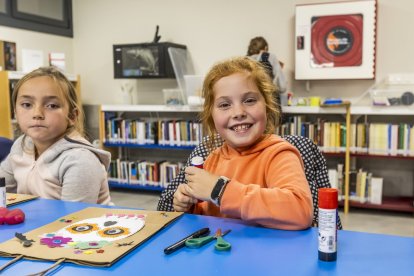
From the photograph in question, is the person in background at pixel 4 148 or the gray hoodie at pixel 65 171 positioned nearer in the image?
the gray hoodie at pixel 65 171

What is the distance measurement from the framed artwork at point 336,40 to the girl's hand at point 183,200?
3.33 m

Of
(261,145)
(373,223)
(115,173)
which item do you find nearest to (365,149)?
(373,223)

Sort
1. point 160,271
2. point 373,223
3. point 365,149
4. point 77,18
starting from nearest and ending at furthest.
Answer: point 160,271 → point 373,223 → point 365,149 → point 77,18

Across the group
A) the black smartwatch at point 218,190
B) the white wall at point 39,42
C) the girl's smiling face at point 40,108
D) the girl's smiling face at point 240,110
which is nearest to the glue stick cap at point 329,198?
the black smartwatch at point 218,190

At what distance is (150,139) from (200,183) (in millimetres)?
3738

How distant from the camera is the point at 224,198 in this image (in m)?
1.08

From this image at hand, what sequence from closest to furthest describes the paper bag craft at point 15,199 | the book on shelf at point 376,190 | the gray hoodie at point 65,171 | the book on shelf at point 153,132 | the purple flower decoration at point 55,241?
the purple flower decoration at point 55,241
the paper bag craft at point 15,199
the gray hoodie at point 65,171
the book on shelf at point 376,190
the book on shelf at point 153,132

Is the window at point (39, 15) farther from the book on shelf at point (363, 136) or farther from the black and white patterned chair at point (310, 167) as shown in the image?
the black and white patterned chair at point (310, 167)

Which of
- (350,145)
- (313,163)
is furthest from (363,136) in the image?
(313,163)

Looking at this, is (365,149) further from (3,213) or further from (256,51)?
(3,213)

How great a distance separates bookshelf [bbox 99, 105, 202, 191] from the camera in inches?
184

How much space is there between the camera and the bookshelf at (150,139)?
4684mm

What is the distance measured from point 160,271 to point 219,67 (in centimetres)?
70

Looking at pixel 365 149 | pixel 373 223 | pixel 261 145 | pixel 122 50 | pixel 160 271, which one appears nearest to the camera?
pixel 160 271
